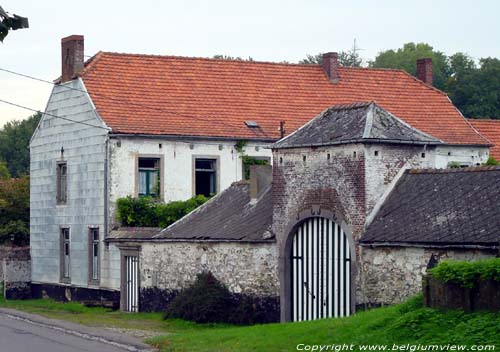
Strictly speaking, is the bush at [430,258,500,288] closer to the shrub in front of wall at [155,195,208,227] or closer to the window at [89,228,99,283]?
the shrub in front of wall at [155,195,208,227]

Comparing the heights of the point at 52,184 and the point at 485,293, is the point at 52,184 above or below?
above

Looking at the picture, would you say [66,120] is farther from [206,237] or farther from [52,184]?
[206,237]

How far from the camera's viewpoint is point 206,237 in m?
31.9

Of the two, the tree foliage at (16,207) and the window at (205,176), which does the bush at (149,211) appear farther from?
the tree foliage at (16,207)

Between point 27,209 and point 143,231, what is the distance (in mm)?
14205

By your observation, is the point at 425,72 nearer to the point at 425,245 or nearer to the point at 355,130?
the point at 355,130

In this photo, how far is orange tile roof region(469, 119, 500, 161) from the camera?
159 feet

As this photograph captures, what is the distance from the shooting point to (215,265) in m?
31.4

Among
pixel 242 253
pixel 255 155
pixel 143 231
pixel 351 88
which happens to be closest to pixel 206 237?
pixel 242 253

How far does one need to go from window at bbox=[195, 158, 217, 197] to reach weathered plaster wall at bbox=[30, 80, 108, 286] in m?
3.55

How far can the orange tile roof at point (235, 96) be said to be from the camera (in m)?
41.8

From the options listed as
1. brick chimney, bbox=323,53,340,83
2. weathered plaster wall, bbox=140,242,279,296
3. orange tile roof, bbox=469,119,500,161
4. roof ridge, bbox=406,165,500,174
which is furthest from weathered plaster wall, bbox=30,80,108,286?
orange tile roof, bbox=469,119,500,161

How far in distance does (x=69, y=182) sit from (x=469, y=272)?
1053 inches

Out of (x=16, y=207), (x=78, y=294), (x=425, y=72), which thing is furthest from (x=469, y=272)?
(x=16, y=207)
